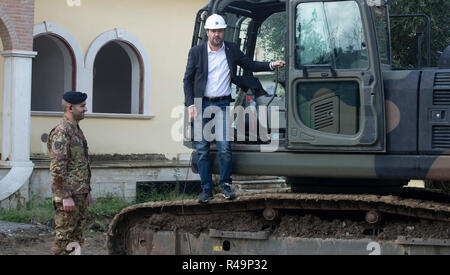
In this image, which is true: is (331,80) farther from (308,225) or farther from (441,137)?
(308,225)

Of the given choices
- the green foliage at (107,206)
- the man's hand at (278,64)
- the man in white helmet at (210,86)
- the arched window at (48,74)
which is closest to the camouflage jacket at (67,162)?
the man in white helmet at (210,86)

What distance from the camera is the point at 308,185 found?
284 inches

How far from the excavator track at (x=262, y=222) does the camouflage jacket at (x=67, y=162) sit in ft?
1.74

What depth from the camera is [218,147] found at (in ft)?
23.0

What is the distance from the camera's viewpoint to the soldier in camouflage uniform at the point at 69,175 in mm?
7242

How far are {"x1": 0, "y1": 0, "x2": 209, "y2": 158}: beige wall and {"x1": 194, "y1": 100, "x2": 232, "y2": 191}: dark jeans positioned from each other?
27.2 ft

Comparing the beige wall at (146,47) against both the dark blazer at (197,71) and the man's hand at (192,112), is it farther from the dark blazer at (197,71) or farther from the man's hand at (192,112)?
the man's hand at (192,112)

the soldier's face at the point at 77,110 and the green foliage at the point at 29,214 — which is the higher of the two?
the soldier's face at the point at 77,110

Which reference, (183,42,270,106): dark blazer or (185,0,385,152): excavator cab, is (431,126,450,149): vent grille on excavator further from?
(183,42,270,106): dark blazer

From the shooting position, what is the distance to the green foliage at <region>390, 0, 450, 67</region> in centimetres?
1264

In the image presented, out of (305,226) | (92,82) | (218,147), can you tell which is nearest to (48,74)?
(92,82)

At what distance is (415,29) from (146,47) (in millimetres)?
5899

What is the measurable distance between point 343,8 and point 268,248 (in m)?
2.29
